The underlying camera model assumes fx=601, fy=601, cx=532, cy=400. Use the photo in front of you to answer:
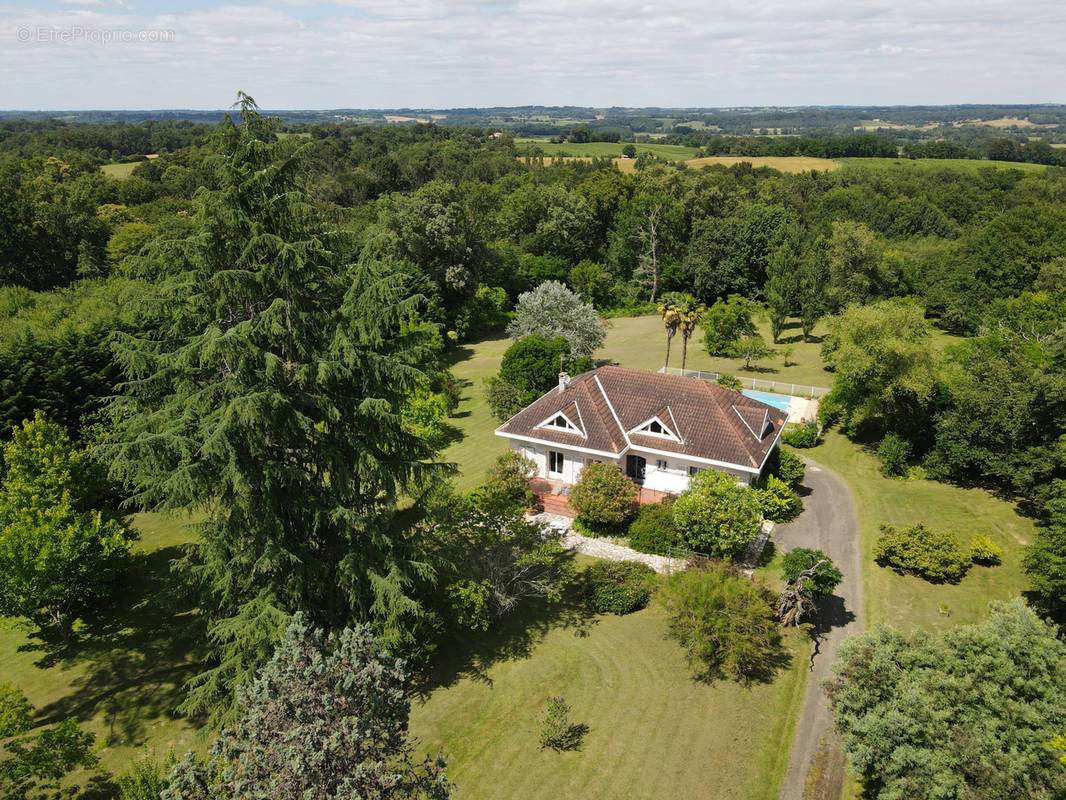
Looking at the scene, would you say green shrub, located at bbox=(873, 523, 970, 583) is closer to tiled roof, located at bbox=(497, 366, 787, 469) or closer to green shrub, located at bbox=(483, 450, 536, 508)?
tiled roof, located at bbox=(497, 366, 787, 469)

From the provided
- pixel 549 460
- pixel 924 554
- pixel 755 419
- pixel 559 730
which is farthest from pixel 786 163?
pixel 559 730

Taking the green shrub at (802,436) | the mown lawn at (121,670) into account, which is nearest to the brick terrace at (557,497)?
the green shrub at (802,436)

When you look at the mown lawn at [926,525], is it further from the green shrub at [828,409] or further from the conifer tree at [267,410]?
the conifer tree at [267,410]

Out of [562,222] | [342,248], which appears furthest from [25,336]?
[562,222]

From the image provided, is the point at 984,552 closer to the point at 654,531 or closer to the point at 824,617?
the point at 824,617

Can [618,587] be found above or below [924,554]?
below

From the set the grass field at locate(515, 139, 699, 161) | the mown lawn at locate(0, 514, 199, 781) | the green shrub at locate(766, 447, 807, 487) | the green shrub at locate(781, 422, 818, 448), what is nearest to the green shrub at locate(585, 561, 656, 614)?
the green shrub at locate(766, 447, 807, 487)

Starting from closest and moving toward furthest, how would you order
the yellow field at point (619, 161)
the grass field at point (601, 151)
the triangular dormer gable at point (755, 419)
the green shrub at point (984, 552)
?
1. the green shrub at point (984, 552)
2. the triangular dormer gable at point (755, 419)
3. the yellow field at point (619, 161)
4. the grass field at point (601, 151)
